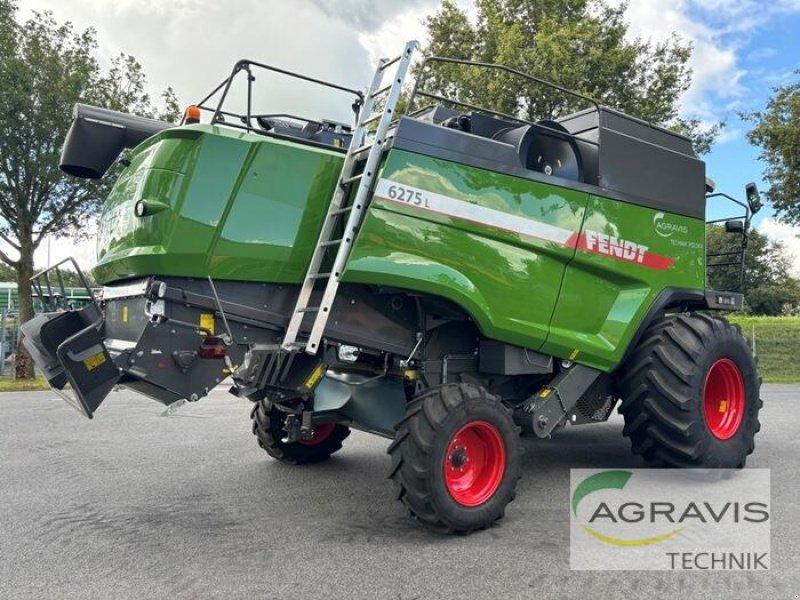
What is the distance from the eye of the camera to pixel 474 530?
12.9 ft

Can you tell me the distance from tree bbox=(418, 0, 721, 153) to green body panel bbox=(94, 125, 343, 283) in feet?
39.1

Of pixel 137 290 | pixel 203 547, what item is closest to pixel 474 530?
pixel 203 547

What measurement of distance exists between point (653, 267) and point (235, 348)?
10.6 feet

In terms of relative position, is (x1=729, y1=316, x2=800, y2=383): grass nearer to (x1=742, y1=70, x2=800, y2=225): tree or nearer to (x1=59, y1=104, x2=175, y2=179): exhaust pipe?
(x1=742, y1=70, x2=800, y2=225): tree

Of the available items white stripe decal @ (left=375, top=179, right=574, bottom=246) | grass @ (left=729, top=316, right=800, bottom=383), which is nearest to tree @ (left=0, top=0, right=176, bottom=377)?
white stripe decal @ (left=375, top=179, right=574, bottom=246)

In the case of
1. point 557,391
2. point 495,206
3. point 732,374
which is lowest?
point 557,391

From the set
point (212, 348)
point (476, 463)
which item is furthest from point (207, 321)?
point (476, 463)

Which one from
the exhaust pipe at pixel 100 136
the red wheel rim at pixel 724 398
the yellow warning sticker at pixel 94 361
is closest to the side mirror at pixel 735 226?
the red wheel rim at pixel 724 398

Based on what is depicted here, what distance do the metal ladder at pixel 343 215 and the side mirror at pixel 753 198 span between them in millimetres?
3468

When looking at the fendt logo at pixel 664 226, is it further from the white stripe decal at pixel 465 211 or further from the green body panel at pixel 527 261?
the white stripe decal at pixel 465 211

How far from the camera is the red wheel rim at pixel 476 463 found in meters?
4.00

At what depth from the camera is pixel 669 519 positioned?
4.17m

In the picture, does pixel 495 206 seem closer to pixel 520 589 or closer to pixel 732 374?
pixel 520 589

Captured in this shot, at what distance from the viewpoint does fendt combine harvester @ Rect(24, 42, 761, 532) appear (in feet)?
12.3
